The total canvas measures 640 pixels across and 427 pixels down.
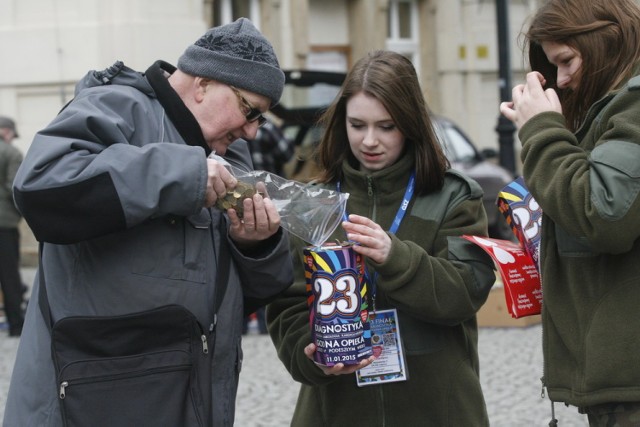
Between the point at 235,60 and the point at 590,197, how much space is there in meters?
0.96

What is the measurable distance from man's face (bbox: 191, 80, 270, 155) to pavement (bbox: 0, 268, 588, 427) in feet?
11.6

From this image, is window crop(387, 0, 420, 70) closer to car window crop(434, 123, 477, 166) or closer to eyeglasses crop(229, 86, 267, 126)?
car window crop(434, 123, 477, 166)

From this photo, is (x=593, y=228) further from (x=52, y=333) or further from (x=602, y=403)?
(x=52, y=333)

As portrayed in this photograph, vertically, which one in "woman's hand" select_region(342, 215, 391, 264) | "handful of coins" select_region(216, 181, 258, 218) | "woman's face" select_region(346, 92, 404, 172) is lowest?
"woman's hand" select_region(342, 215, 391, 264)

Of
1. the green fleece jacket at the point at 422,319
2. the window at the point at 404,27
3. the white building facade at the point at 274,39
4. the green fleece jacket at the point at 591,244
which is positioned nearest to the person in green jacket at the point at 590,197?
the green fleece jacket at the point at 591,244

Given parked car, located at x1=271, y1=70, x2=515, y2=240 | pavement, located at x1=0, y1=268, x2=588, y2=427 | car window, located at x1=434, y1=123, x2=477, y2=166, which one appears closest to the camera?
pavement, located at x1=0, y1=268, x2=588, y2=427

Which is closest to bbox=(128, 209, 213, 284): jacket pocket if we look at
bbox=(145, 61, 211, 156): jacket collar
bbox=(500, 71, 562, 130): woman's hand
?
bbox=(145, 61, 211, 156): jacket collar

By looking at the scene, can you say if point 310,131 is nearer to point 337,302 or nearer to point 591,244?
point 337,302

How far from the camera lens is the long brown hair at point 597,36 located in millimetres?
3008

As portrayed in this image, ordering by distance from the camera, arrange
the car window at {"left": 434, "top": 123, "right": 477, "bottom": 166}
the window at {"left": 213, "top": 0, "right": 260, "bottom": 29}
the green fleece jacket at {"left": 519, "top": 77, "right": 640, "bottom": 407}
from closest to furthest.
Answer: the green fleece jacket at {"left": 519, "top": 77, "right": 640, "bottom": 407} < the car window at {"left": 434, "top": 123, "right": 477, "bottom": 166} < the window at {"left": 213, "top": 0, "right": 260, "bottom": 29}

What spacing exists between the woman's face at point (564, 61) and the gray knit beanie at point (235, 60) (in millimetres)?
715

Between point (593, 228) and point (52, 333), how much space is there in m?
1.31

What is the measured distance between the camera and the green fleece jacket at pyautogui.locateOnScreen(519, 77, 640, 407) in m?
2.83

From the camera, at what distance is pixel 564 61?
3117mm
